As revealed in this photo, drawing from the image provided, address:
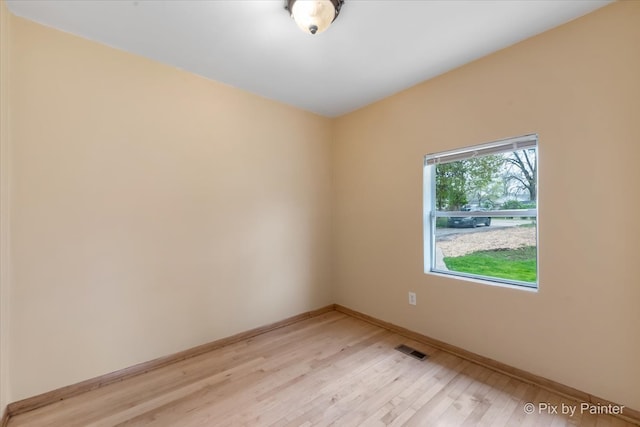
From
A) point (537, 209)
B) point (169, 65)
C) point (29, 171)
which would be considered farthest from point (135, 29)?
point (537, 209)

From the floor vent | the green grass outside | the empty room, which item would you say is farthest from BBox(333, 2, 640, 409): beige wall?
the floor vent

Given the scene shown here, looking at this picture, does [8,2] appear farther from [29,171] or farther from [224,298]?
[224,298]

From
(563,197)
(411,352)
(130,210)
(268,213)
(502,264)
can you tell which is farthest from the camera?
(268,213)

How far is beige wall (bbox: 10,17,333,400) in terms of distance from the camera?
69.5 inches

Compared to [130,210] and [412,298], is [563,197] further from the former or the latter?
[130,210]

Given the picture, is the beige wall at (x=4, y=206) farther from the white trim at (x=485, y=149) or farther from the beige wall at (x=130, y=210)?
the white trim at (x=485, y=149)

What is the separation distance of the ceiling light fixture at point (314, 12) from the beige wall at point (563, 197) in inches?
54.1

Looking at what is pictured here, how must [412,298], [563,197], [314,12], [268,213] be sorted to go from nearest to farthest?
[314,12] → [563,197] → [412,298] → [268,213]

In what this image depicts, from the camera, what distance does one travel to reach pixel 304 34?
192 centimetres

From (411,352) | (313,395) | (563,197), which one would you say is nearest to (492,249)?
(563,197)

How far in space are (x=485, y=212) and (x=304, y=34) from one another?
203cm

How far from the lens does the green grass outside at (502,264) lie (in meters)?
2.07

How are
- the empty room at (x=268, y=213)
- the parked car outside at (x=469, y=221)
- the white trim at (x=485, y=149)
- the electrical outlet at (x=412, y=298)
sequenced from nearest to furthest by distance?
the empty room at (x=268, y=213) → the white trim at (x=485, y=149) → the parked car outside at (x=469, y=221) → the electrical outlet at (x=412, y=298)

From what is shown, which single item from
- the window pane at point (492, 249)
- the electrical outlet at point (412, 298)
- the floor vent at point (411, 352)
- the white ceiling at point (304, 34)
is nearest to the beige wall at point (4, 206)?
the white ceiling at point (304, 34)
